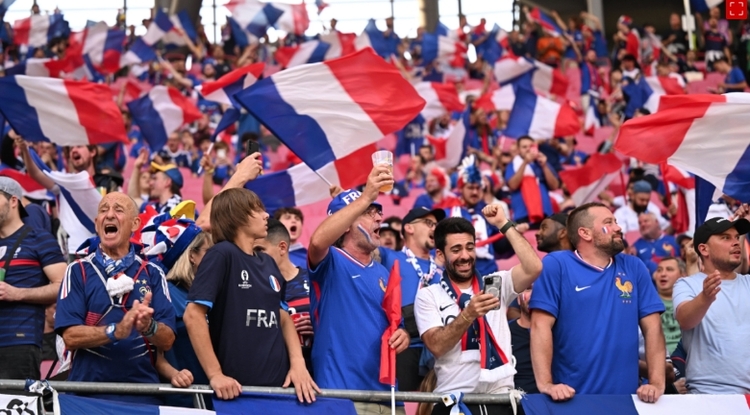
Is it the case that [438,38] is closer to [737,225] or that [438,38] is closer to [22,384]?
[737,225]

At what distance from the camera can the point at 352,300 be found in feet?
20.6

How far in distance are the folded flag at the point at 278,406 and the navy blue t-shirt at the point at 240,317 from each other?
0.09 metres

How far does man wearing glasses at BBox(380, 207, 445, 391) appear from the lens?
23.7 feet

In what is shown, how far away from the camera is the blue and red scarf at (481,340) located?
20.6ft

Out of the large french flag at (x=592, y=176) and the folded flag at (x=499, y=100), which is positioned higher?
the large french flag at (x=592, y=176)

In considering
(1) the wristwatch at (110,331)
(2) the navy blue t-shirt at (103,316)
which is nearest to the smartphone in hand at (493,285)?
(2) the navy blue t-shirt at (103,316)

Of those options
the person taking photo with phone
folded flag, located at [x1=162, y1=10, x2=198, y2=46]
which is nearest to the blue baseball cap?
the person taking photo with phone

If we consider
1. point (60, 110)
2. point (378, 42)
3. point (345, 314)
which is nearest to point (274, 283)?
point (345, 314)

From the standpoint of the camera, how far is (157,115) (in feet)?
51.1

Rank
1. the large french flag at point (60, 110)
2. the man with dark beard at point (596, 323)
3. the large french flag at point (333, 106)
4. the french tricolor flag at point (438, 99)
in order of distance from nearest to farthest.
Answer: the man with dark beard at point (596, 323) → the large french flag at point (333, 106) → the large french flag at point (60, 110) → the french tricolor flag at point (438, 99)

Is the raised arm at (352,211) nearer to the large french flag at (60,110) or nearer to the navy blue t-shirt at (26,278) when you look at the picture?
the navy blue t-shirt at (26,278)

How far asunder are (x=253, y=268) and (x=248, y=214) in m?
0.31

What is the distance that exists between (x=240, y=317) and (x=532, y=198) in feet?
25.6

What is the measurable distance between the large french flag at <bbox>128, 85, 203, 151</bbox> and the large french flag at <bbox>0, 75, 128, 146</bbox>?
14.7 feet
